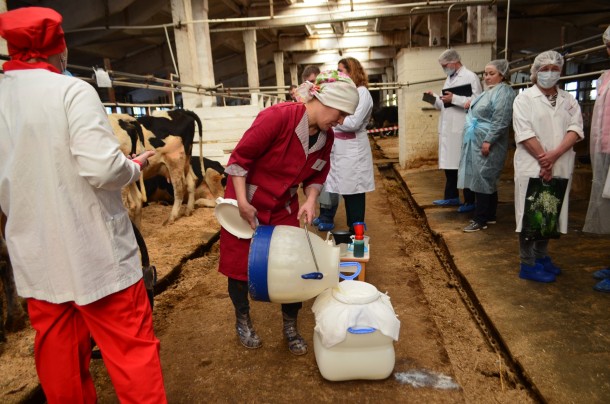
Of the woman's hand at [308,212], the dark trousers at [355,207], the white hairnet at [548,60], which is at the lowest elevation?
the dark trousers at [355,207]

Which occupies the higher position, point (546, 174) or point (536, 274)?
point (546, 174)

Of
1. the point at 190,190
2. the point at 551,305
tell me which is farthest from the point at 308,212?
the point at 190,190

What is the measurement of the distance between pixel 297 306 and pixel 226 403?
59 centimetres

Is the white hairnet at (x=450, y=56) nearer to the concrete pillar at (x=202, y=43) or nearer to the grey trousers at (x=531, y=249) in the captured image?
the grey trousers at (x=531, y=249)

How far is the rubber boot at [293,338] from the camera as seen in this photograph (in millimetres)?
2234

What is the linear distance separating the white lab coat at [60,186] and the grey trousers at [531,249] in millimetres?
2496

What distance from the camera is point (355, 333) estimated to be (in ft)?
6.02

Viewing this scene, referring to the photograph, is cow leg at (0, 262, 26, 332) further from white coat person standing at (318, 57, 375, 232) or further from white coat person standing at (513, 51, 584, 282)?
white coat person standing at (513, 51, 584, 282)

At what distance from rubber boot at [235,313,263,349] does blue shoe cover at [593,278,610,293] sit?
81.7 inches

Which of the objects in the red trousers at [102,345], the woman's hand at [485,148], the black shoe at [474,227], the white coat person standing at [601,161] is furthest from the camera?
the black shoe at [474,227]

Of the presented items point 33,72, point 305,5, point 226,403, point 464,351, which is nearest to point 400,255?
point 464,351

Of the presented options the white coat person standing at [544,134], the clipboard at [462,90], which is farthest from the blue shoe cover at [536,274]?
the clipboard at [462,90]

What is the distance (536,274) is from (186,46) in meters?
7.29

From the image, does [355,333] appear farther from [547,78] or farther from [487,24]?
[487,24]
